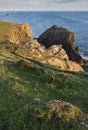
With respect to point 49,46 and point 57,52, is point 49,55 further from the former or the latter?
point 49,46

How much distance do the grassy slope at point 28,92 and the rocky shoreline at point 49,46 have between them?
103ft

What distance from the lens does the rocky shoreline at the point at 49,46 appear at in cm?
6801

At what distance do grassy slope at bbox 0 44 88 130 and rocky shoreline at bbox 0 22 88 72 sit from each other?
31.3 meters

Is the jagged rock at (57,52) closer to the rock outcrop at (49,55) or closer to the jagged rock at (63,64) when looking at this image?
the rock outcrop at (49,55)

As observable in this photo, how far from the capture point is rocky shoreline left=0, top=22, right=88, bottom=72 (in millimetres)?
68006

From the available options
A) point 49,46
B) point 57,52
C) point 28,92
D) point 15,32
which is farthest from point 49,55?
point 28,92

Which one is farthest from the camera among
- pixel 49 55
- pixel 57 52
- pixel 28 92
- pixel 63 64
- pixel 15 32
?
pixel 15 32

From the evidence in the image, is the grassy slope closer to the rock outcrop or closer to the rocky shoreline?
the rocky shoreline

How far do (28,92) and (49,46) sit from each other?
211 ft

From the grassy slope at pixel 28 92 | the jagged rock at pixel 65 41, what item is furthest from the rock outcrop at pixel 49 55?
the grassy slope at pixel 28 92

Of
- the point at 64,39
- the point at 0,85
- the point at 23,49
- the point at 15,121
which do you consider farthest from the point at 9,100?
the point at 64,39

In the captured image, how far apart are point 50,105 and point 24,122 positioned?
1810mm

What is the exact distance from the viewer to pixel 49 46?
282 feet

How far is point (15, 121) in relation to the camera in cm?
1489
